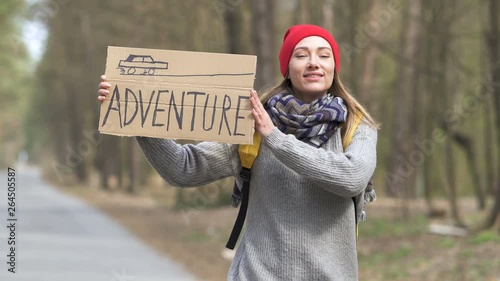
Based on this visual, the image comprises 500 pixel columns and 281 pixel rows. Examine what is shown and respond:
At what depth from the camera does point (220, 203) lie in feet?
75.3

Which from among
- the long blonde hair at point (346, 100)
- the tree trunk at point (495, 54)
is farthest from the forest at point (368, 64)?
the long blonde hair at point (346, 100)

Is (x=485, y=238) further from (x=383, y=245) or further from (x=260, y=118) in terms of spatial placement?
(x=260, y=118)

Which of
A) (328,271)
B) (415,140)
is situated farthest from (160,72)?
(415,140)

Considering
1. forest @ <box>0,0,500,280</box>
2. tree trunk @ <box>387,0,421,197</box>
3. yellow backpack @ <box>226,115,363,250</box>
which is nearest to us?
yellow backpack @ <box>226,115,363,250</box>

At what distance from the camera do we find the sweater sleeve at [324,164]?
3010 mm

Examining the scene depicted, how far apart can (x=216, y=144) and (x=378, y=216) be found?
15.9 metres

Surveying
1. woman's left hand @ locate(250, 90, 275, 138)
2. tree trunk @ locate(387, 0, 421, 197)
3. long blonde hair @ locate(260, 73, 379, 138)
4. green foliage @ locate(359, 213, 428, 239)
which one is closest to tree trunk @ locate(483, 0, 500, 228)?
green foliage @ locate(359, 213, 428, 239)

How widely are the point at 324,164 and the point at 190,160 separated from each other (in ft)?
1.86

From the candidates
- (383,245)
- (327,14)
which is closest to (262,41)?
(383,245)

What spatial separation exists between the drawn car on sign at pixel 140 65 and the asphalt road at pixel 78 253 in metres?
4.63

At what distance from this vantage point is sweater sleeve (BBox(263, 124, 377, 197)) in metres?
3.01

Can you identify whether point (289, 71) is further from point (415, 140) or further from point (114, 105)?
point (415, 140)

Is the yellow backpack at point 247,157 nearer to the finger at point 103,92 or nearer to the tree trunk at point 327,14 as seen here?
the finger at point 103,92

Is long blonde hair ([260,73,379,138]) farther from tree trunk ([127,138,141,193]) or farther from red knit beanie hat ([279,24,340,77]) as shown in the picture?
tree trunk ([127,138,141,193])
